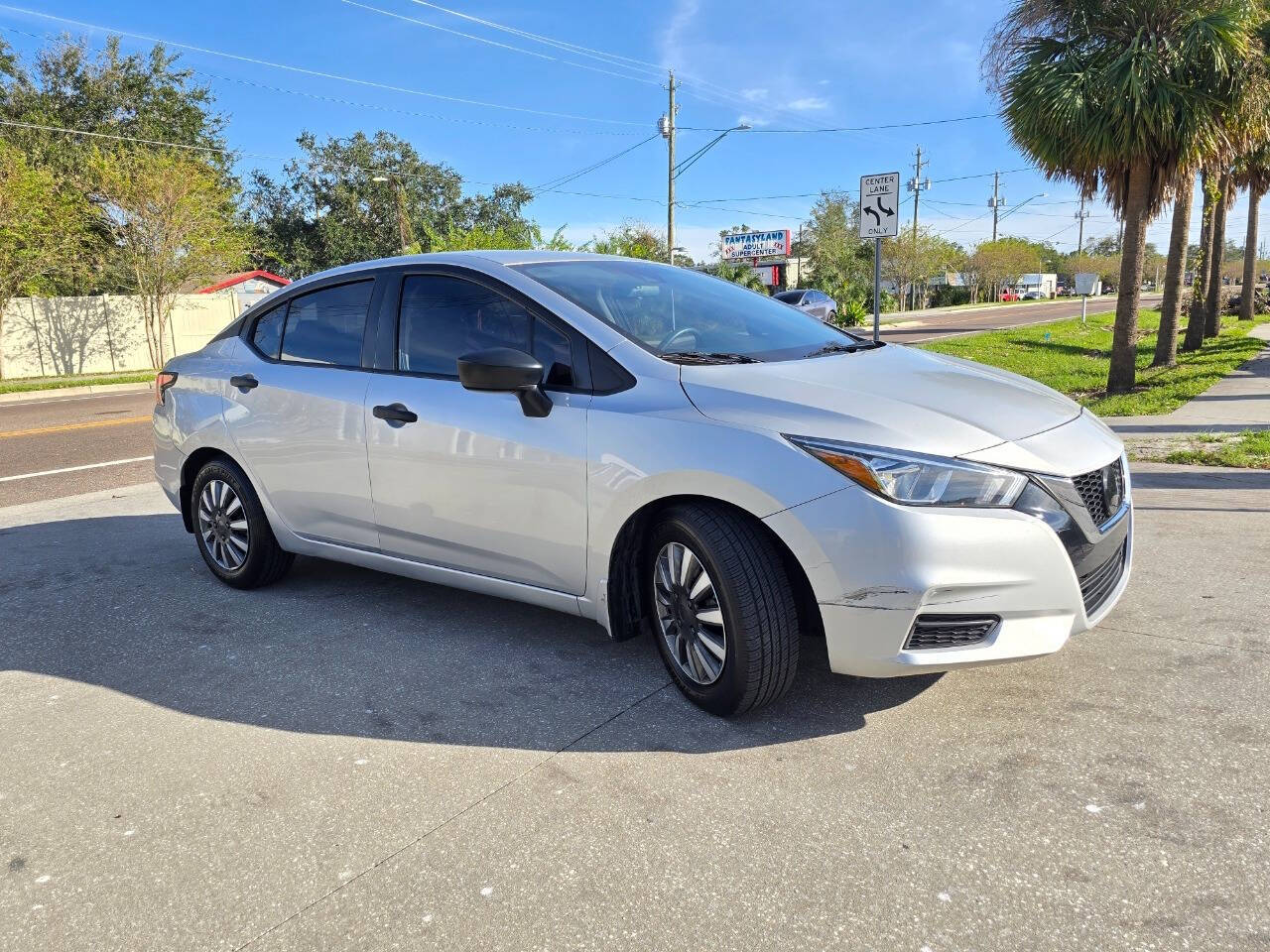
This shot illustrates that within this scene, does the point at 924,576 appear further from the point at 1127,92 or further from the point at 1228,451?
the point at 1127,92

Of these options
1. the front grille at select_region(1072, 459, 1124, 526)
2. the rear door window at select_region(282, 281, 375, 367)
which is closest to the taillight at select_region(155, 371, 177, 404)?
the rear door window at select_region(282, 281, 375, 367)

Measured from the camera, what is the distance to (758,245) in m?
67.9

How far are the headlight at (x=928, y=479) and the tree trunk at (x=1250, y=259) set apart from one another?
2539 cm

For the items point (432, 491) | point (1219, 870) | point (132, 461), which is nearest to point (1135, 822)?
point (1219, 870)

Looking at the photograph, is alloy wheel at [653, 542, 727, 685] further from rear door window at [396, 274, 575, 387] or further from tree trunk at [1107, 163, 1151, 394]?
tree trunk at [1107, 163, 1151, 394]

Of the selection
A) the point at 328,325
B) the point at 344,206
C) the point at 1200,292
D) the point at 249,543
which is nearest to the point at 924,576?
the point at 328,325

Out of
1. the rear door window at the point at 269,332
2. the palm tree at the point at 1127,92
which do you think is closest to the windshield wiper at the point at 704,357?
the rear door window at the point at 269,332

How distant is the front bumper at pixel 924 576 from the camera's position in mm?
2766

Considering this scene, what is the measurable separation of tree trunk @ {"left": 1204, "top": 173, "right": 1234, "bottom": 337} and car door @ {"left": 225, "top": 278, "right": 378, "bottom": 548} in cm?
2039

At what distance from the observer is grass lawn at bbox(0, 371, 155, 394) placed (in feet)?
70.3

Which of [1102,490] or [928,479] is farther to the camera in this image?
[1102,490]

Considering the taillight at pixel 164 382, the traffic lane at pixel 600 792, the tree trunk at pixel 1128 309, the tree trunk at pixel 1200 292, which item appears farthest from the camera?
the tree trunk at pixel 1200 292

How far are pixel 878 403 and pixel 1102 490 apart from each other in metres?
0.81

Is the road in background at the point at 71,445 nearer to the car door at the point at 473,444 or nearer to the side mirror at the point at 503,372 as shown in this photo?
the car door at the point at 473,444
